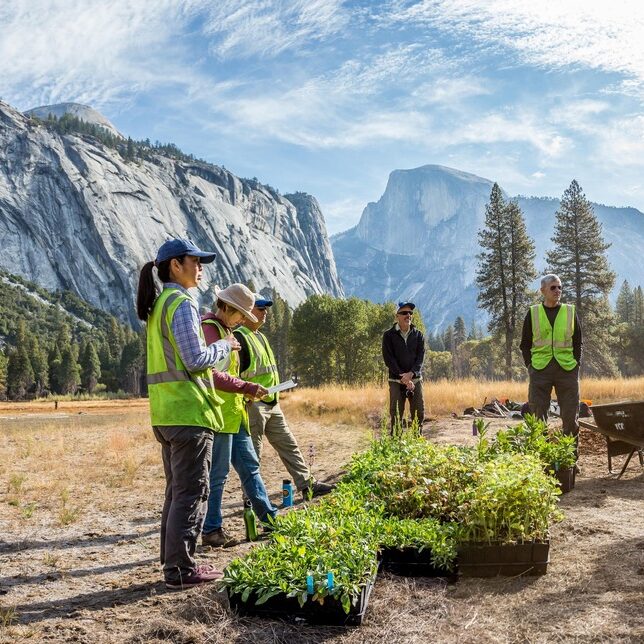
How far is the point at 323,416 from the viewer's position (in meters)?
18.3

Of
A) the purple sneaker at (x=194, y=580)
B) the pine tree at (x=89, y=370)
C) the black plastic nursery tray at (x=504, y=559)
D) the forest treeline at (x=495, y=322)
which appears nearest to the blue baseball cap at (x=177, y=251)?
the purple sneaker at (x=194, y=580)

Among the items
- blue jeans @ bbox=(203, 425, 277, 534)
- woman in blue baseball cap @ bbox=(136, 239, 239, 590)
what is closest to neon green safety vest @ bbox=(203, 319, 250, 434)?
blue jeans @ bbox=(203, 425, 277, 534)

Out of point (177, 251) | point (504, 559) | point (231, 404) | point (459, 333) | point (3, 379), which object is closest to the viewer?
point (504, 559)

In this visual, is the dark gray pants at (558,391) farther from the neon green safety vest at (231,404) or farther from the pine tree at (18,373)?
the pine tree at (18,373)

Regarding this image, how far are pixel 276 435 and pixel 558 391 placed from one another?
3.42 m

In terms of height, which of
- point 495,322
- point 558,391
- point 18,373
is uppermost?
point 495,322

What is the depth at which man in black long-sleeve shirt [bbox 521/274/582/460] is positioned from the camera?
23.9 ft

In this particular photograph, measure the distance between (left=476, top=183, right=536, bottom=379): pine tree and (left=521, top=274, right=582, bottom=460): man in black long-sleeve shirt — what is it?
131 feet

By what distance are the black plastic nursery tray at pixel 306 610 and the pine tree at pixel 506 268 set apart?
4458 cm

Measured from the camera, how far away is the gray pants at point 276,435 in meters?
6.27

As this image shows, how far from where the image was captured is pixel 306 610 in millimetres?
3328

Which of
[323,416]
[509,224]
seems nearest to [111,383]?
[509,224]

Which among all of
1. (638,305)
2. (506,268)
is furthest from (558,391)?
(638,305)

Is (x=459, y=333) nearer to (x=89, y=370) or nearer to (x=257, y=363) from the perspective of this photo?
A: (x=89, y=370)
